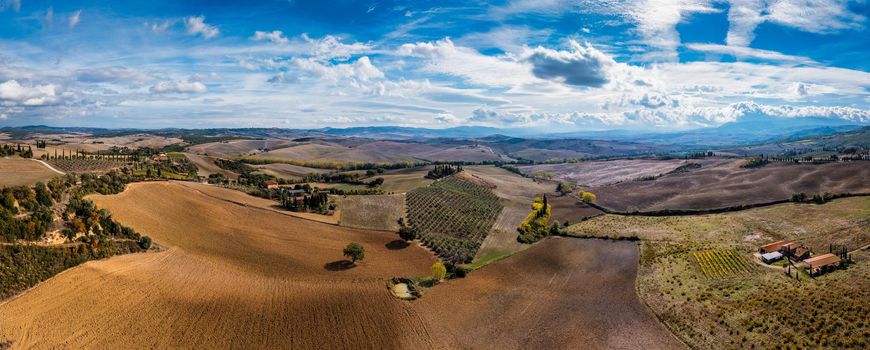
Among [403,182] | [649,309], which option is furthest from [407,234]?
[403,182]

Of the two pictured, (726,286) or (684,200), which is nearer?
(726,286)

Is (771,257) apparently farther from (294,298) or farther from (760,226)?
(294,298)

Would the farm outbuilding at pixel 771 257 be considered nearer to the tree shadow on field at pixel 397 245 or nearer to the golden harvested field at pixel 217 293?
the golden harvested field at pixel 217 293

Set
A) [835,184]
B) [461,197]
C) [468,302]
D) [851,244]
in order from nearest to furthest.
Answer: [468,302]
[851,244]
[835,184]
[461,197]

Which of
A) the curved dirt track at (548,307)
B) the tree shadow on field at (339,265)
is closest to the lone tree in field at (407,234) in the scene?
the tree shadow on field at (339,265)

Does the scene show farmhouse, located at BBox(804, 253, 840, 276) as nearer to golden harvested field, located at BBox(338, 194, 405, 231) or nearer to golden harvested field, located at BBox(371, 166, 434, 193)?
golden harvested field, located at BBox(338, 194, 405, 231)

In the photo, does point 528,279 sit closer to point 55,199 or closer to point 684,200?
point 55,199

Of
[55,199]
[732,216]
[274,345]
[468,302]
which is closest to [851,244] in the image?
[732,216]
